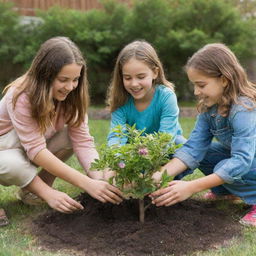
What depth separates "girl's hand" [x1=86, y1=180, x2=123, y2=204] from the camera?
292 cm

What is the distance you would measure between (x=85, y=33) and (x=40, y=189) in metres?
6.84

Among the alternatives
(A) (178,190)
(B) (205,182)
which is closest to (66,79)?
(A) (178,190)

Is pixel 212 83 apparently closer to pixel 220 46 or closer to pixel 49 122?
pixel 220 46

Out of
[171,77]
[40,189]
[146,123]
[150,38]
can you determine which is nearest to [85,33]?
[150,38]

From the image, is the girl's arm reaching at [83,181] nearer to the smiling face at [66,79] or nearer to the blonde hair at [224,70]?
the smiling face at [66,79]

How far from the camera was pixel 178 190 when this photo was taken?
290 centimetres

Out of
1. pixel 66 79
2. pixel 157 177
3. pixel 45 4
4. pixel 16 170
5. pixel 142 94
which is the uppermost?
pixel 66 79

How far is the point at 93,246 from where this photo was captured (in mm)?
2695

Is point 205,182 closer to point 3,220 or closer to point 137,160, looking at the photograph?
point 137,160

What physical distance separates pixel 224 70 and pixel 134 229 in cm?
124

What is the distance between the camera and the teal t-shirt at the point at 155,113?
360 centimetres

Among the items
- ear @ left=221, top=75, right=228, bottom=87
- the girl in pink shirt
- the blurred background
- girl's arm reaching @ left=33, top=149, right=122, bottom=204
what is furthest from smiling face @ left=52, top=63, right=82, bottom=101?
the blurred background

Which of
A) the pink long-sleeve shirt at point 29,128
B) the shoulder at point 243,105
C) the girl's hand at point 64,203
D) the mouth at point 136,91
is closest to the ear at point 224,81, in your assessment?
the shoulder at point 243,105

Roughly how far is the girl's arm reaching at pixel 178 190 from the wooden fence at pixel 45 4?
885 cm
